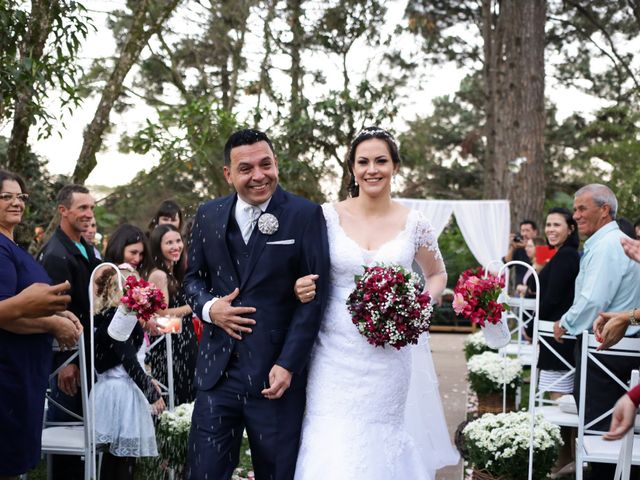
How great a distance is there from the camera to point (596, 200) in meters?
5.97

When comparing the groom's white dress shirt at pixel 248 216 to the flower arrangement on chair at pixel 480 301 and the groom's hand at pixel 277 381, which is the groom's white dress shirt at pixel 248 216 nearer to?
the groom's hand at pixel 277 381

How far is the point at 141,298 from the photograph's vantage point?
478 centimetres

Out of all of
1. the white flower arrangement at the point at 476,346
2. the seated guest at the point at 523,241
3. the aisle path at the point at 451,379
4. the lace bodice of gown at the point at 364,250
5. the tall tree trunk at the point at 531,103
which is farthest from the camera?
the tall tree trunk at the point at 531,103

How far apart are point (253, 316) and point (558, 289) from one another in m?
4.21

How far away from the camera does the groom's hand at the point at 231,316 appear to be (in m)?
3.83

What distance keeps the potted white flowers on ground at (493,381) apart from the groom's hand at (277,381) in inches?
181

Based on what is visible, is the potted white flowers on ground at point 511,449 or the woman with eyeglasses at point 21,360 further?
the potted white flowers on ground at point 511,449

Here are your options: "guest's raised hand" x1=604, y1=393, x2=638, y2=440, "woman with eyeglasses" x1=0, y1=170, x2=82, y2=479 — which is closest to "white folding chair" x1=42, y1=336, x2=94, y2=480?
"woman with eyeglasses" x1=0, y1=170, x2=82, y2=479

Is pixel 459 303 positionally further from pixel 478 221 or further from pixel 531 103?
pixel 478 221

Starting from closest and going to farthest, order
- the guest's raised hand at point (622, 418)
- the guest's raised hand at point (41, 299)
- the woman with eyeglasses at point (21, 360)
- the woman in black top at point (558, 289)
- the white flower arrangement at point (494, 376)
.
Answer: the guest's raised hand at point (622, 418) → the guest's raised hand at point (41, 299) → the woman with eyeglasses at point (21, 360) → the woman in black top at point (558, 289) → the white flower arrangement at point (494, 376)

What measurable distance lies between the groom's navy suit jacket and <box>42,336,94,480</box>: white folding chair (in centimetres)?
97

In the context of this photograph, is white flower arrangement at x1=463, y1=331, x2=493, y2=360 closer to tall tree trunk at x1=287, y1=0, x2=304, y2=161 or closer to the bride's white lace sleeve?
the bride's white lace sleeve

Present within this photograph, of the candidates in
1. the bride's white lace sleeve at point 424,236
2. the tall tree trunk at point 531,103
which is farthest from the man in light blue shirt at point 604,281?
the tall tree trunk at point 531,103

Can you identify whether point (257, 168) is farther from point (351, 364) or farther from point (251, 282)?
point (351, 364)
